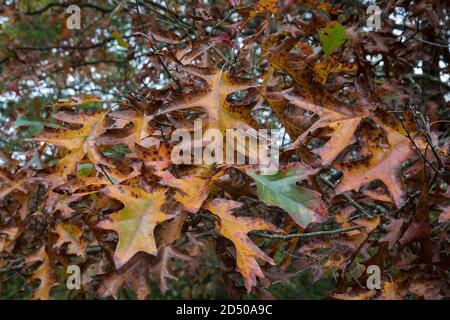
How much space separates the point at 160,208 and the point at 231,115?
35 centimetres

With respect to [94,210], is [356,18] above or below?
above

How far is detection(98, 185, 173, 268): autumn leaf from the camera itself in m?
1.28

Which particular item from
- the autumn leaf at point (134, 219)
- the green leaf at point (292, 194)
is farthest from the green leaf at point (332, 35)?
the autumn leaf at point (134, 219)

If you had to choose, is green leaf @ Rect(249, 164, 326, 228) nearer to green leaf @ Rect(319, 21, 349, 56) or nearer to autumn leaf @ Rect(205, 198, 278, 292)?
autumn leaf @ Rect(205, 198, 278, 292)

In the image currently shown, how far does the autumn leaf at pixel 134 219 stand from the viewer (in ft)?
4.19

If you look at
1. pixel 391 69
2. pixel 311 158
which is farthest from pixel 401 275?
pixel 391 69

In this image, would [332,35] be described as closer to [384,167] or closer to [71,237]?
[384,167]

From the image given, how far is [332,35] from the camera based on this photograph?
1.66m

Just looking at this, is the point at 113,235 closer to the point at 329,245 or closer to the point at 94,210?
the point at 94,210

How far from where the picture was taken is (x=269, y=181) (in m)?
1.35

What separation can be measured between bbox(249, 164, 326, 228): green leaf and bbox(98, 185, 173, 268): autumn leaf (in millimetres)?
255

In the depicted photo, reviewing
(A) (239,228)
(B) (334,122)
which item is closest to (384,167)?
(B) (334,122)

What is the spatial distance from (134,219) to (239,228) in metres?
0.28

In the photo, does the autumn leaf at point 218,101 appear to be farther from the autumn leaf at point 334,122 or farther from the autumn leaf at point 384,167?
the autumn leaf at point 384,167
